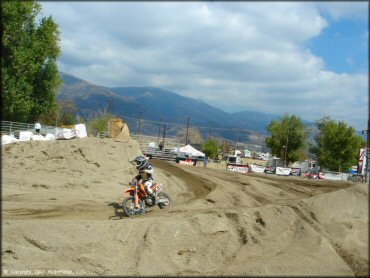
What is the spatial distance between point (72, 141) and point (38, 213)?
834 cm

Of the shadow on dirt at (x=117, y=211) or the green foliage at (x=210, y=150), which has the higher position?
the shadow on dirt at (x=117, y=211)

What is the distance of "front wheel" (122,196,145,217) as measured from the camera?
12913 mm

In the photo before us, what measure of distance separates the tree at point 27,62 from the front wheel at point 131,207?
79.6ft

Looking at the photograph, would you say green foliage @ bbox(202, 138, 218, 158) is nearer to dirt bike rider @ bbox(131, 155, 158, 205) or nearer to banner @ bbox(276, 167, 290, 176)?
banner @ bbox(276, 167, 290, 176)

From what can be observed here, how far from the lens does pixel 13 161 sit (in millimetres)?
19453

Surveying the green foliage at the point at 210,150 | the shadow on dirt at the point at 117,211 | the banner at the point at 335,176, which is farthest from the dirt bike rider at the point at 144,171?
A: the green foliage at the point at 210,150

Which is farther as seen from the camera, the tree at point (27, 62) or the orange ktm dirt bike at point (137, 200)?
the tree at point (27, 62)

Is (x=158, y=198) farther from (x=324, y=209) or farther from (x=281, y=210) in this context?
(x=324, y=209)

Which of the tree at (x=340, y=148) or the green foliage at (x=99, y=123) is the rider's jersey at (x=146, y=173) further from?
the green foliage at (x=99, y=123)

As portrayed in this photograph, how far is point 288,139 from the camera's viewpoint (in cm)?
7044

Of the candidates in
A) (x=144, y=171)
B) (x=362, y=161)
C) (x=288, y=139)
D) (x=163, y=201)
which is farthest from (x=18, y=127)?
(x=288, y=139)

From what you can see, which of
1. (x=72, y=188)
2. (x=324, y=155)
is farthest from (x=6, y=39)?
(x=324, y=155)

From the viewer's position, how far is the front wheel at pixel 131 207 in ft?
42.4

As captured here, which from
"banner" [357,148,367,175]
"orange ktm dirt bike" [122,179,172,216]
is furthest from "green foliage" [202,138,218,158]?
"orange ktm dirt bike" [122,179,172,216]
